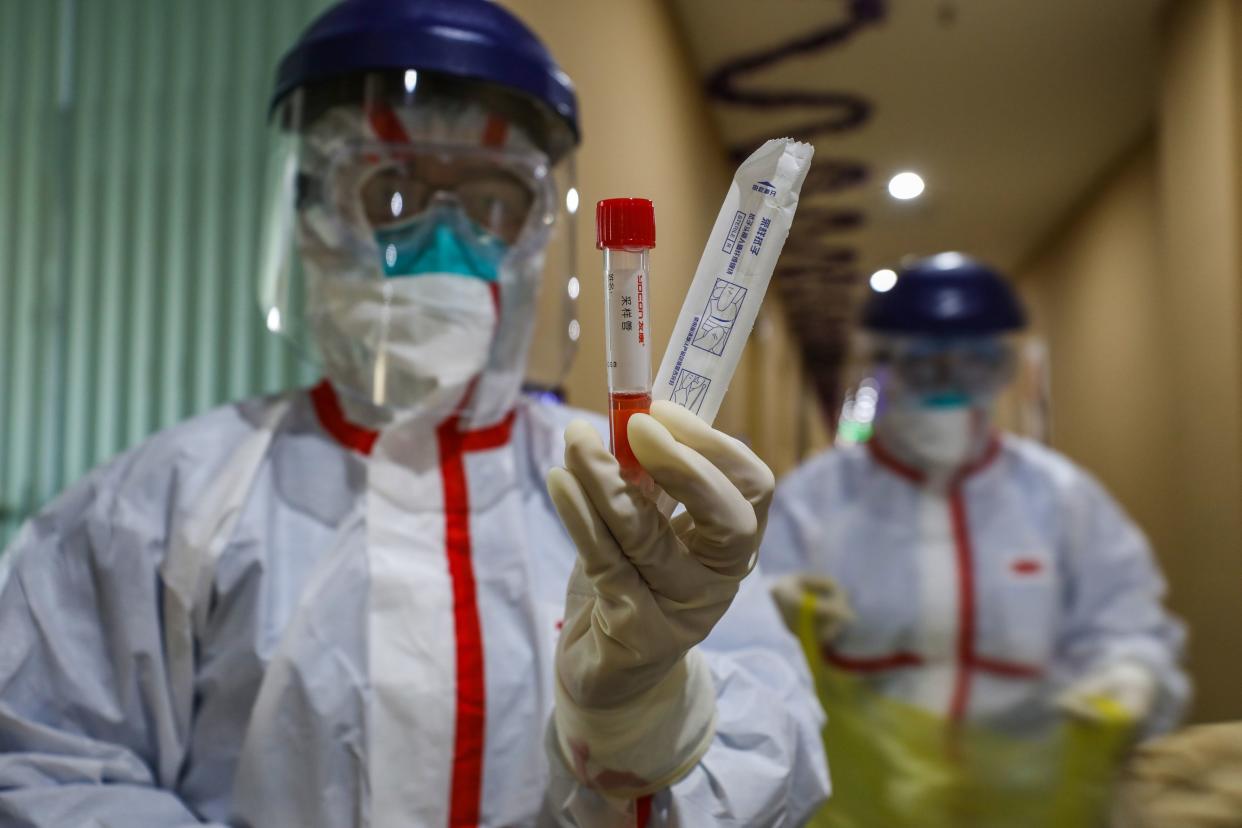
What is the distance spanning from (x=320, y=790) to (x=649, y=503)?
0.44 m

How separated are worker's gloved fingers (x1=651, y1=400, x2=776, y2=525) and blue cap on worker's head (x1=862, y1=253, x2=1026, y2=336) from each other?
1.09 metres

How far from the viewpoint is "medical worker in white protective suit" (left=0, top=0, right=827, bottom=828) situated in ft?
2.50

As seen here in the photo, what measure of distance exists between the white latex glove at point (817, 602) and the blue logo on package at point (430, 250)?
97 centimetres

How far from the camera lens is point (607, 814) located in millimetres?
685

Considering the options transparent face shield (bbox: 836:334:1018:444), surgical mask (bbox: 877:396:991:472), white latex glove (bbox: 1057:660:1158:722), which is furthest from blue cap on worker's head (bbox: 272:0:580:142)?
white latex glove (bbox: 1057:660:1158:722)

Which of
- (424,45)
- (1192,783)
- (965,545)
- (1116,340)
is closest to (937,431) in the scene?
(965,545)

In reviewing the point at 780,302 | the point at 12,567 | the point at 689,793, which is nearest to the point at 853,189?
the point at 780,302

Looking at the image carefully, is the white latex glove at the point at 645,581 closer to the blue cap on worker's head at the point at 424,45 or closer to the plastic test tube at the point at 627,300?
the plastic test tube at the point at 627,300

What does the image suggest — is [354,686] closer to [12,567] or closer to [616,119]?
[12,567]

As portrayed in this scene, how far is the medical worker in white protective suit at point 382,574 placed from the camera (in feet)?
2.50

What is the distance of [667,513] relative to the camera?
0.57 meters

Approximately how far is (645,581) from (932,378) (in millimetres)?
1447

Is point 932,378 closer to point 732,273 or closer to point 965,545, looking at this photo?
point 965,545

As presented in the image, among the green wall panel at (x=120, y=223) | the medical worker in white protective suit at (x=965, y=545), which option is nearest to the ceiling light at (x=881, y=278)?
the medical worker in white protective suit at (x=965, y=545)
